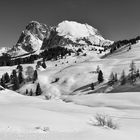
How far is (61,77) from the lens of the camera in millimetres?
132625

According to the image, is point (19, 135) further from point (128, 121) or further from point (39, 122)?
point (128, 121)

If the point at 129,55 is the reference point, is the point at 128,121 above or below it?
below

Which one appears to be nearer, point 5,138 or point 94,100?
point 5,138

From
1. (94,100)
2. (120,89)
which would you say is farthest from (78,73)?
(94,100)

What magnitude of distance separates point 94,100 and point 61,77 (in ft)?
360

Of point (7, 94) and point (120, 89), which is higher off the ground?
point (7, 94)

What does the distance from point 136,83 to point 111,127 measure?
84.6 metres

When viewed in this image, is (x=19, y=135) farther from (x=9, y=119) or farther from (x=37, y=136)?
(x=9, y=119)

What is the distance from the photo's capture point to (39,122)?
38.7ft

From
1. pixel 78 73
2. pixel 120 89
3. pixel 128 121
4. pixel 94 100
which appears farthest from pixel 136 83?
pixel 128 121

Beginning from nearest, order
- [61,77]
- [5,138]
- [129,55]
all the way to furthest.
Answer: [5,138] < [61,77] < [129,55]

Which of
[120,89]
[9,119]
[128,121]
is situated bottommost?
[120,89]

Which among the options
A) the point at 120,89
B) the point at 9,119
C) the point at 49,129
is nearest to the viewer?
the point at 49,129

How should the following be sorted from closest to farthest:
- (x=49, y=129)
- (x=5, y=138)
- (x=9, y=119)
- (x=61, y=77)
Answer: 1. (x=5, y=138)
2. (x=49, y=129)
3. (x=9, y=119)
4. (x=61, y=77)
